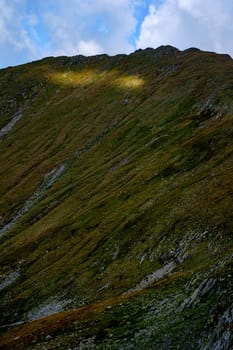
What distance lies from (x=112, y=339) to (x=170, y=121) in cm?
9970

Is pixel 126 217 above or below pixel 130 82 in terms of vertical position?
below

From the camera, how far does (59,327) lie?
147 feet

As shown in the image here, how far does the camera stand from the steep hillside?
38750 mm

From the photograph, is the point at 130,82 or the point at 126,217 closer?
the point at 126,217

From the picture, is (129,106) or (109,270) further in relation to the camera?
(129,106)

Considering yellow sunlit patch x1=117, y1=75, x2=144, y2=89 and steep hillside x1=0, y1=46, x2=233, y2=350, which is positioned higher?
yellow sunlit patch x1=117, y1=75, x2=144, y2=89

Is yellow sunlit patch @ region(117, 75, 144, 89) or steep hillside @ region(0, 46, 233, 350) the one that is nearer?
steep hillside @ region(0, 46, 233, 350)

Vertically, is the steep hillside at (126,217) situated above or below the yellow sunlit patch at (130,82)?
below

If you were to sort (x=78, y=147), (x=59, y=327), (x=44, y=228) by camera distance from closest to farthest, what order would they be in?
1. (x=59, y=327)
2. (x=44, y=228)
3. (x=78, y=147)

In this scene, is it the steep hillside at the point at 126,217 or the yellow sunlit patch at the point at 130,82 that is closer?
the steep hillside at the point at 126,217

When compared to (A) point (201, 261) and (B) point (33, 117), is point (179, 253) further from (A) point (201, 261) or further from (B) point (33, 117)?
(B) point (33, 117)

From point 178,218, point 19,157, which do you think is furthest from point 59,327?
point 19,157

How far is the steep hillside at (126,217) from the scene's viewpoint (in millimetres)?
38750

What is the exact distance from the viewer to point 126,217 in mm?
83562
